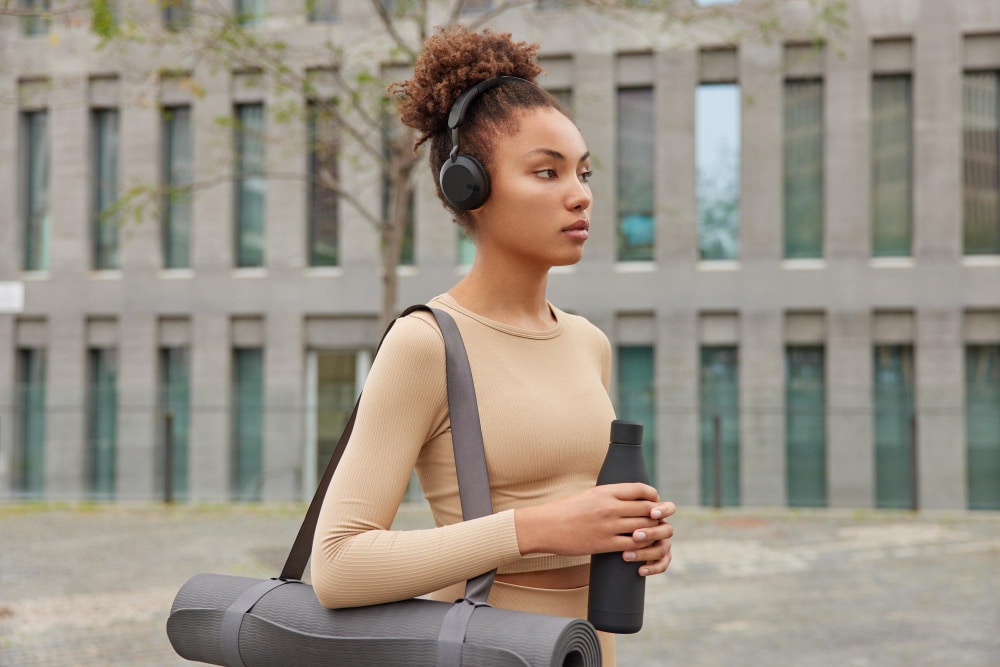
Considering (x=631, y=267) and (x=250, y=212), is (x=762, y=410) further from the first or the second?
(x=250, y=212)

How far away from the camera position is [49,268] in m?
19.7

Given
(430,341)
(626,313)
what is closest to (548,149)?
(430,341)

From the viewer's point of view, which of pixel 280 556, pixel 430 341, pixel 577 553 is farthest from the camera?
pixel 280 556

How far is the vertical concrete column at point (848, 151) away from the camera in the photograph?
17.4 m

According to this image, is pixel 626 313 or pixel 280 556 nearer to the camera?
pixel 280 556

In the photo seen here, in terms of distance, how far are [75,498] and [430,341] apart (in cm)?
1833

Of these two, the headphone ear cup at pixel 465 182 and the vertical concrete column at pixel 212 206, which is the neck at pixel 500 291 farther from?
the vertical concrete column at pixel 212 206

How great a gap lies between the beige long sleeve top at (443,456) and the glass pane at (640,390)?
14.4m

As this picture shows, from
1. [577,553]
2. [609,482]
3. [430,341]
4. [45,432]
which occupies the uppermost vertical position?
[430,341]

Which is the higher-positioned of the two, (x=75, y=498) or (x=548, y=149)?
(x=548, y=149)

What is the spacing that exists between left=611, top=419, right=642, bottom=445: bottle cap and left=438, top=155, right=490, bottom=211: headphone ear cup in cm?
52

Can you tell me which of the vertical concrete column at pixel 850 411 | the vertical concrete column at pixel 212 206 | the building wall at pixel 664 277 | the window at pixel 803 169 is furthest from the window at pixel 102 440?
the vertical concrete column at pixel 850 411

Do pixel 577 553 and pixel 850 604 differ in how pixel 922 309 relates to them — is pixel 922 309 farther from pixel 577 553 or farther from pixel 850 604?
pixel 577 553

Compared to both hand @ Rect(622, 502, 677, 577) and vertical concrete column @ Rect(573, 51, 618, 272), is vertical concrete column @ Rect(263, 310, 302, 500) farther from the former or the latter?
hand @ Rect(622, 502, 677, 577)
